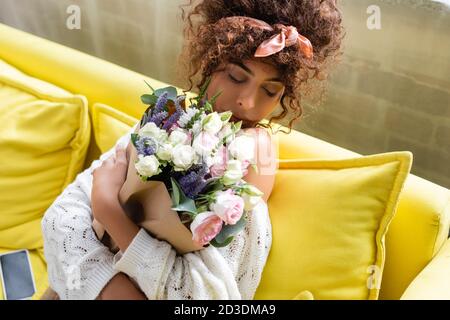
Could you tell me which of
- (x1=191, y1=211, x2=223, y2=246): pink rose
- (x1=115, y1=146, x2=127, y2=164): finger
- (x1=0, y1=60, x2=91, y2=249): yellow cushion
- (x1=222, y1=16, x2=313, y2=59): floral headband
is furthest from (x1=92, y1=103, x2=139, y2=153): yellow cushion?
(x1=191, y1=211, x2=223, y2=246): pink rose

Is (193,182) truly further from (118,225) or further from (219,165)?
(118,225)

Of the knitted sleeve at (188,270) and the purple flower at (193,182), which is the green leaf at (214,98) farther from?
the knitted sleeve at (188,270)

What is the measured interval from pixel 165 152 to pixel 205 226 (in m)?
0.14

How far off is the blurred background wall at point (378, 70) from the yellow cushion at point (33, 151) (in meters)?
0.43

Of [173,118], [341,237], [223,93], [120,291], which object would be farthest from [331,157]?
[120,291]

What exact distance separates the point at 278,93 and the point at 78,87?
28.6 inches

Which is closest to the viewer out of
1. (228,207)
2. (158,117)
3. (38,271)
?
(228,207)

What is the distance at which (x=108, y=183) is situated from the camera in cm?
103

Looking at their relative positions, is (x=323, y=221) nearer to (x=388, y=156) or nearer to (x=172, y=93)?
(x=388, y=156)

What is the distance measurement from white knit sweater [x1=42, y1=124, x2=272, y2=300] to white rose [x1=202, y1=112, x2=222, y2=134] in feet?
0.76

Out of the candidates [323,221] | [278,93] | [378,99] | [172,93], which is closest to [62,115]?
[172,93]

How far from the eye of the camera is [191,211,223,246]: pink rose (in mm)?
847

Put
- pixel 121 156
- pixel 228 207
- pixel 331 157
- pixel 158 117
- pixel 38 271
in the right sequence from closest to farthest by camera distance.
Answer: pixel 228 207
pixel 158 117
pixel 121 156
pixel 331 157
pixel 38 271

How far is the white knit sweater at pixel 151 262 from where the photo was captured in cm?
94
